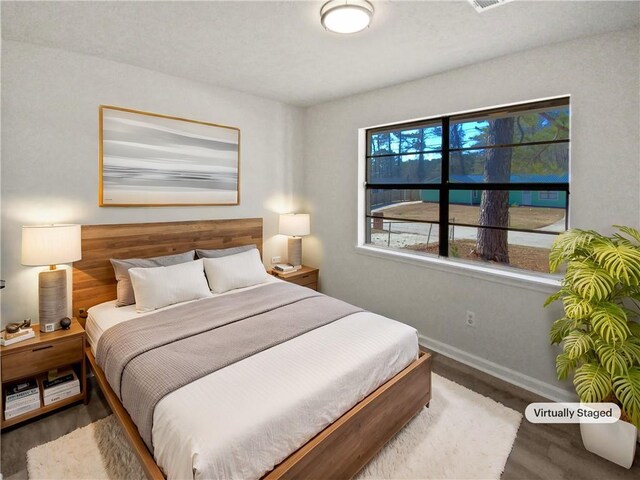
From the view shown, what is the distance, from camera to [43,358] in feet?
7.24

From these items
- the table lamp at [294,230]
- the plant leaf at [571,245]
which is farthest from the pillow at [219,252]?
the plant leaf at [571,245]

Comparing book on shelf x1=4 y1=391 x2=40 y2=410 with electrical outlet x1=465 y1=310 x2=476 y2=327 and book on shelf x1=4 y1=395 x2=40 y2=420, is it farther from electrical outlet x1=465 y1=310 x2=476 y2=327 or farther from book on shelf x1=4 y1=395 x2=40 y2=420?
electrical outlet x1=465 y1=310 x2=476 y2=327

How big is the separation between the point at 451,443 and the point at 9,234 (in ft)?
10.8

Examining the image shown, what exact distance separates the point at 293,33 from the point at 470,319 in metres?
2.64

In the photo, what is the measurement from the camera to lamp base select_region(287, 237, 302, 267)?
3.99 m

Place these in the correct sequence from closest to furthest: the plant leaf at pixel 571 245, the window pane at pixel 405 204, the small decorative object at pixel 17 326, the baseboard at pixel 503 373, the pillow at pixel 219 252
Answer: the plant leaf at pixel 571 245, the small decorative object at pixel 17 326, the baseboard at pixel 503 373, the pillow at pixel 219 252, the window pane at pixel 405 204

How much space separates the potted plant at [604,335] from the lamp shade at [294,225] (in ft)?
8.12

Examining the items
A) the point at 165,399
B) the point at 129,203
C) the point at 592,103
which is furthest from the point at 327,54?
the point at 165,399

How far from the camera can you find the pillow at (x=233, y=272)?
2.97 m

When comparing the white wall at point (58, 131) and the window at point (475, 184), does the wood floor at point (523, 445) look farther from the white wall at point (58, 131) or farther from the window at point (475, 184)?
the window at point (475, 184)

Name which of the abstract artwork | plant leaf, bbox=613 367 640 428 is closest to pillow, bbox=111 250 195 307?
the abstract artwork

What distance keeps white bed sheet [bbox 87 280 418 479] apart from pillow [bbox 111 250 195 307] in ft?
4.60

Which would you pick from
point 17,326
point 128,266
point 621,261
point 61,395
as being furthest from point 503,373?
point 17,326

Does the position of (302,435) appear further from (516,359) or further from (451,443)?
(516,359)
